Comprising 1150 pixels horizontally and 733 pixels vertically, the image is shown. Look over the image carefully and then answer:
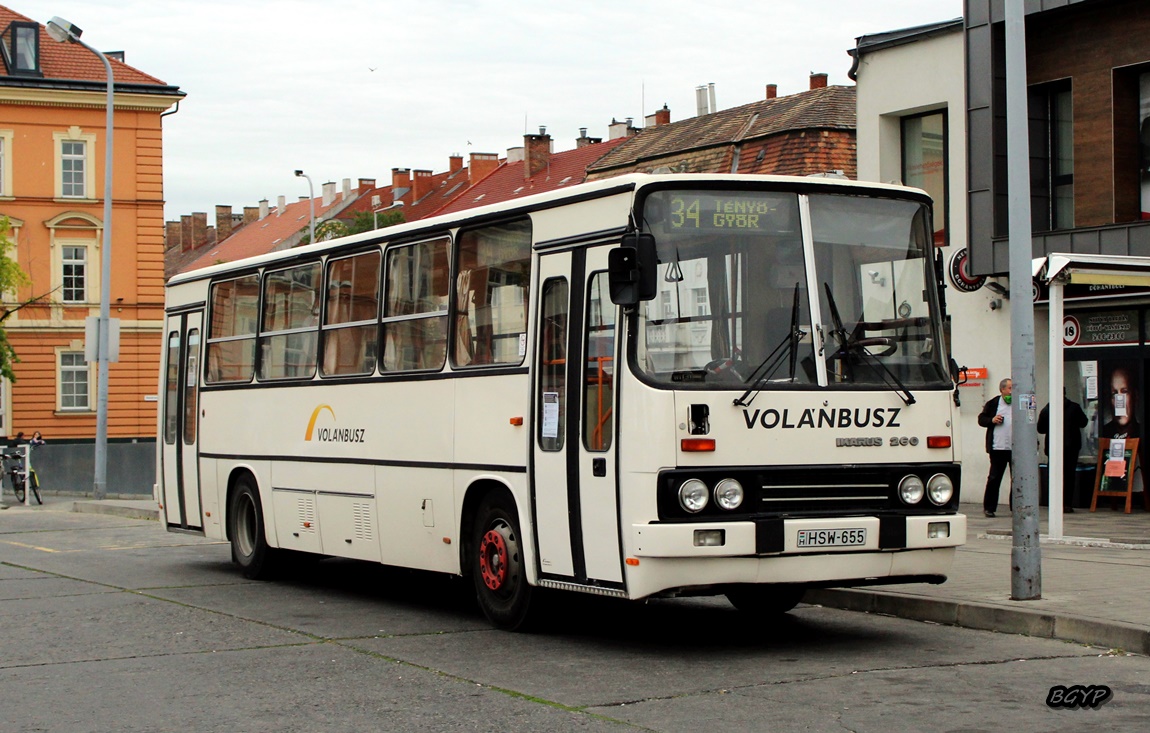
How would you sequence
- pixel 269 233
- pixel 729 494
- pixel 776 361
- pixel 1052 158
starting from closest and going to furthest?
pixel 729 494
pixel 776 361
pixel 1052 158
pixel 269 233

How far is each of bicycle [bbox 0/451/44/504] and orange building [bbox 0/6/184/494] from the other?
61.7 ft

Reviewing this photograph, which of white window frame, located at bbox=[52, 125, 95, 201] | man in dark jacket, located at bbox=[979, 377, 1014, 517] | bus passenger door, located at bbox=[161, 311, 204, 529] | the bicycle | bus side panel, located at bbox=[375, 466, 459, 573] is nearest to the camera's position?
bus side panel, located at bbox=[375, 466, 459, 573]

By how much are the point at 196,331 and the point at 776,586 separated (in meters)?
9.09

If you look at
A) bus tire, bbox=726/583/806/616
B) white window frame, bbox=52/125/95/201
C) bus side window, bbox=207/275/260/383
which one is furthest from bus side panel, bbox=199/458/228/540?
white window frame, bbox=52/125/95/201

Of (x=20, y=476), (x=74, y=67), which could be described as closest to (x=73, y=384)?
(x=74, y=67)

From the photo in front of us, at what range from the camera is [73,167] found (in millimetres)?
56812

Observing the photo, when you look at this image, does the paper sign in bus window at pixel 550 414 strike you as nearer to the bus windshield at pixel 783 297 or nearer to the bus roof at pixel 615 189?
the bus windshield at pixel 783 297

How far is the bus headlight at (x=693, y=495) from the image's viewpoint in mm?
9727

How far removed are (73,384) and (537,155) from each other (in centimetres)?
3218

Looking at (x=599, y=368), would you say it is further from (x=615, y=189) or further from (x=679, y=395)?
(x=615, y=189)

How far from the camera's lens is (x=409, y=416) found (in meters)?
12.7

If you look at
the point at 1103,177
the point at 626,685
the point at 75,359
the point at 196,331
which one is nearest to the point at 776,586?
the point at 626,685

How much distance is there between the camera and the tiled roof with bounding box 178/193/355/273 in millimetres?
101750

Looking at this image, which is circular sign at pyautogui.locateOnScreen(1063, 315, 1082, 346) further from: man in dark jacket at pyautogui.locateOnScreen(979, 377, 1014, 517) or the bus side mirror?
the bus side mirror
